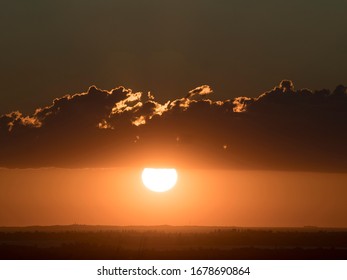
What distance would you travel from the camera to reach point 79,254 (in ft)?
386

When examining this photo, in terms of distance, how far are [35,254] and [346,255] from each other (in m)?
43.9

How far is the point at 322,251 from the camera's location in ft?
422

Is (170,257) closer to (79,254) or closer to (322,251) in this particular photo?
(79,254)

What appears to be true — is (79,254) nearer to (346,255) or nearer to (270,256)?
(270,256)

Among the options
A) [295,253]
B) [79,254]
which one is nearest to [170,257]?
[79,254]
